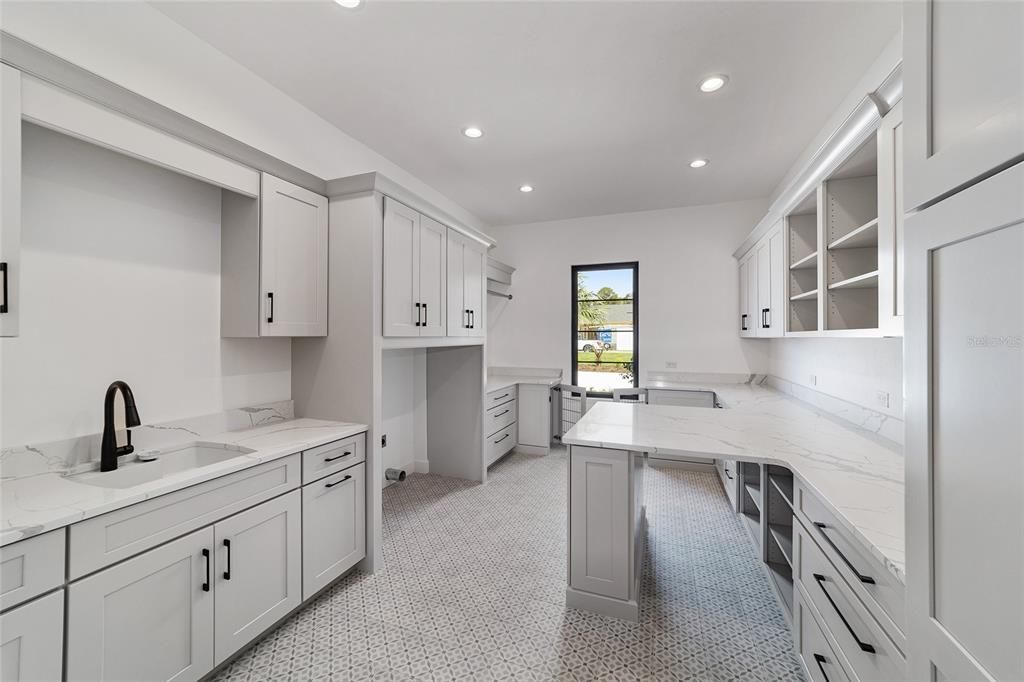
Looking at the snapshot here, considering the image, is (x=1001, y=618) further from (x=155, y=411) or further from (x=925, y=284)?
(x=155, y=411)

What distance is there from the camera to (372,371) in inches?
91.6

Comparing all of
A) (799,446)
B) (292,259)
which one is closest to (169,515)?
(292,259)

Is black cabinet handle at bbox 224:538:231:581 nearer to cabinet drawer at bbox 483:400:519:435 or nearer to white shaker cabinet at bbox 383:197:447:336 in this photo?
white shaker cabinet at bbox 383:197:447:336

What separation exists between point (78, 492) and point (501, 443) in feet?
11.1

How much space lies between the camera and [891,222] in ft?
5.29

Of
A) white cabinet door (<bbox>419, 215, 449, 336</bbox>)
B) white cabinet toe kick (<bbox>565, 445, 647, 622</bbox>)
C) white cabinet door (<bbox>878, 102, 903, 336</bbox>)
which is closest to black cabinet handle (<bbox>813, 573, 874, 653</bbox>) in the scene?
white cabinet toe kick (<bbox>565, 445, 647, 622</bbox>)

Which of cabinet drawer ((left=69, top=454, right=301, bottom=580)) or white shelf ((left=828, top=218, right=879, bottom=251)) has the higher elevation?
white shelf ((left=828, top=218, right=879, bottom=251))

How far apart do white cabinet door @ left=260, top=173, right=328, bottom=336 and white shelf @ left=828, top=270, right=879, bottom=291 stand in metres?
2.82

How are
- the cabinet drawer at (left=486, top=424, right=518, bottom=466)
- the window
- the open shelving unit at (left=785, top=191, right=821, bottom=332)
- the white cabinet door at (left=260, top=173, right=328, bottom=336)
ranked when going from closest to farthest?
the white cabinet door at (left=260, top=173, right=328, bottom=336), the open shelving unit at (left=785, top=191, right=821, bottom=332), the cabinet drawer at (left=486, top=424, right=518, bottom=466), the window

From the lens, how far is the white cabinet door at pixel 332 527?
1986 millimetres

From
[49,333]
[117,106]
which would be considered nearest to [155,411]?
[49,333]

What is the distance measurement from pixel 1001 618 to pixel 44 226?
2.75 meters

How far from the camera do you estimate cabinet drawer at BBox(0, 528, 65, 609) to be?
3.49ft

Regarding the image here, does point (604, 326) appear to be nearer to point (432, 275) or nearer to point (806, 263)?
point (806, 263)
